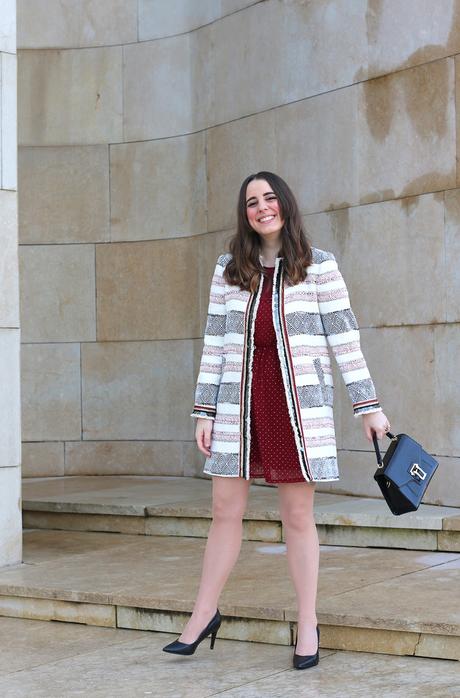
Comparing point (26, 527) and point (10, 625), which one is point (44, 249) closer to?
point (26, 527)

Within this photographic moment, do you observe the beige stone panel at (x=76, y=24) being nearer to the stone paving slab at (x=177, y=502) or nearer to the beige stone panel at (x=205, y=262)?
the beige stone panel at (x=205, y=262)

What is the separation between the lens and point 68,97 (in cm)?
1012

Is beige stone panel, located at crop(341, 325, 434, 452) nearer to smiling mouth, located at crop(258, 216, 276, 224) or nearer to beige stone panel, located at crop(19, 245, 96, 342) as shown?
beige stone panel, located at crop(19, 245, 96, 342)

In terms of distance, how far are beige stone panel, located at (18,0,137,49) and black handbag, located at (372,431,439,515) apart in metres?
6.42

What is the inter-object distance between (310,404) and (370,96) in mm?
4001

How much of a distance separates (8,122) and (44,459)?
159 inches

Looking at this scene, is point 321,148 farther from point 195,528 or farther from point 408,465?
point 408,465

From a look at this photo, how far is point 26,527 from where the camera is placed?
8266 millimetres

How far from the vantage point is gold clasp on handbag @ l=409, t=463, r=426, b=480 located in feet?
15.1

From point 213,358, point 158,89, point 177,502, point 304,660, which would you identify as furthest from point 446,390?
point 158,89

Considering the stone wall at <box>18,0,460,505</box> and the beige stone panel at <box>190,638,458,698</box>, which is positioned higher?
the stone wall at <box>18,0,460,505</box>

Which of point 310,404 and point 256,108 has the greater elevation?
point 256,108

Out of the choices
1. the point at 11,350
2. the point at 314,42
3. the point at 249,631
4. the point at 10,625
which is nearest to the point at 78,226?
the point at 314,42

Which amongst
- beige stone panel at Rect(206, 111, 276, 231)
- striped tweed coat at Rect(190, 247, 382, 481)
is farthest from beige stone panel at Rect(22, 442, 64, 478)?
striped tweed coat at Rect(190, 247, 382, 481)
